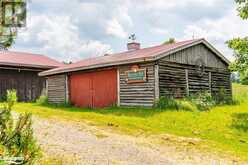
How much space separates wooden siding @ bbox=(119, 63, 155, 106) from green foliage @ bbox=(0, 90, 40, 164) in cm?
1240

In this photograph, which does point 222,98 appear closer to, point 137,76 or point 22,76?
point 137,76

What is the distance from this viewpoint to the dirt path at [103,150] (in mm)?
6805

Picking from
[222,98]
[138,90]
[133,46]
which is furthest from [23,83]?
[222,98]

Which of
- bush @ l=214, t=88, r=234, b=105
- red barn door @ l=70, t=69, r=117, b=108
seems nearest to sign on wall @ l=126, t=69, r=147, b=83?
red barn door @ l=70, t=69, r=117, b=108

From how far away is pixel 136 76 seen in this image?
1686cm

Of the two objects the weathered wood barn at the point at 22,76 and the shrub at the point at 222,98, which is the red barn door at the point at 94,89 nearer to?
the weathered wood barn at the point at 22,76

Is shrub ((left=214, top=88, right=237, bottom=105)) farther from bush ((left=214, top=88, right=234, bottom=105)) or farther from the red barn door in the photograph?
the red barn door

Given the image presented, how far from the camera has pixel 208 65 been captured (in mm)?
19859

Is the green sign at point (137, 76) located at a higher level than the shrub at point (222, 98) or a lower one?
higher

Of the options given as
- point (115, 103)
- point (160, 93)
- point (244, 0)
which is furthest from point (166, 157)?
point (244, 0)

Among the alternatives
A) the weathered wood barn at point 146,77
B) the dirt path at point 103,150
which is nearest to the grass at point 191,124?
the dirt path at point 103,150

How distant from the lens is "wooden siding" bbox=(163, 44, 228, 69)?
17594mm

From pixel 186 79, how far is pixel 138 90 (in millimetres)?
3030

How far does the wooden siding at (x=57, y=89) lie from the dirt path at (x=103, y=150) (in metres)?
11.9
